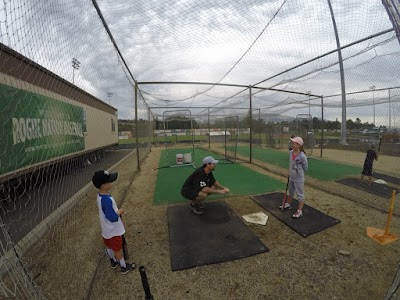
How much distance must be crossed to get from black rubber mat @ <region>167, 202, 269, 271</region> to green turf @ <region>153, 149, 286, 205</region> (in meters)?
0.99

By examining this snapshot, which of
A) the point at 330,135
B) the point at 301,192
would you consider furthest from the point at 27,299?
the point at 330,135

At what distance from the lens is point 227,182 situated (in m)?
6.46

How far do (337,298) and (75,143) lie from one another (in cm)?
855

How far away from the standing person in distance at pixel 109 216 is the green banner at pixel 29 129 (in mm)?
3128

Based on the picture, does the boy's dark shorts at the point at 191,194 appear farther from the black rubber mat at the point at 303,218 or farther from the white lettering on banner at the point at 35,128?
the white lettering on banner at the point at 35,128

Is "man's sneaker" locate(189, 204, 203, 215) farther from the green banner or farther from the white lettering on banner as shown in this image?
the white lettering on banner

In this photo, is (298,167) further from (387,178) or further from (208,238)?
(387,178)

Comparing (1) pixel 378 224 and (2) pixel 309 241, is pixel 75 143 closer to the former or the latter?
(2) pixel 309 241

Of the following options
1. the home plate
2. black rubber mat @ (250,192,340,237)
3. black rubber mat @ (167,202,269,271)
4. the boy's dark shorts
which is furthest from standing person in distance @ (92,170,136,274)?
black rubber mat @ (250,192,340,237)

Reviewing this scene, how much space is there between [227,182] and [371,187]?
390 cm

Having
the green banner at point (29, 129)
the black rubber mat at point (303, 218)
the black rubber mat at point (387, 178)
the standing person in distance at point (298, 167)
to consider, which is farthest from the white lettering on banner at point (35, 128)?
the black rubber mat at point (387, 178)

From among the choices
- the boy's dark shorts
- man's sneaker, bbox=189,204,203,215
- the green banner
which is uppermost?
the green banner

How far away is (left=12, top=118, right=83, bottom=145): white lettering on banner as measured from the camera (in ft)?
14.9

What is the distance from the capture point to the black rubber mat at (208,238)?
275 centimetres
